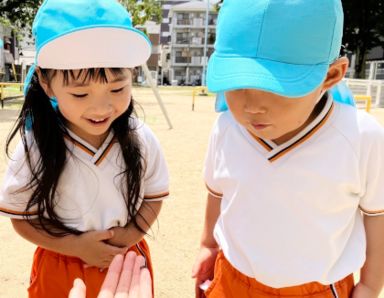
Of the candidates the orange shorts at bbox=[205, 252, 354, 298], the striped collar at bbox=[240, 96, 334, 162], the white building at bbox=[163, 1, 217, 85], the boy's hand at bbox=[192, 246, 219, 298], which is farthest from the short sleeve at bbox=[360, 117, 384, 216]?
the white building at bbox=[163, 1, 217, 85]

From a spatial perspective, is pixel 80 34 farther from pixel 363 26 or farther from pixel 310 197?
pixel 363 26

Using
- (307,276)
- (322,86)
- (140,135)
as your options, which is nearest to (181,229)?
(140,135)

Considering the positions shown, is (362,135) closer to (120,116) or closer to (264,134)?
(264,134)

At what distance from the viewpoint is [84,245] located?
49.7 inches

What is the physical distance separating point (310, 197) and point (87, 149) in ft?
2.30

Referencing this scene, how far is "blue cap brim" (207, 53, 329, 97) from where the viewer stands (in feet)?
2.97

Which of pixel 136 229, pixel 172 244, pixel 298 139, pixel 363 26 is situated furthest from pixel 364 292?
pixel 363 26

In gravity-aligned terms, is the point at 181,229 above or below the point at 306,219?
below

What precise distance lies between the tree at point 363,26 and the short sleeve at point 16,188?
2250 cm

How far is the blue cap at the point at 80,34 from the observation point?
1.12 m

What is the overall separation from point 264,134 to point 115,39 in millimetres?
512

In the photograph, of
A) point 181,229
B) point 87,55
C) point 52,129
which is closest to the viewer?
point 87,55

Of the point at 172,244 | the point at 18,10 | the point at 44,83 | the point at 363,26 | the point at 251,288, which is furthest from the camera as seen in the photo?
the point at 363,26

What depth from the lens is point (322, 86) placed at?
98 cm
